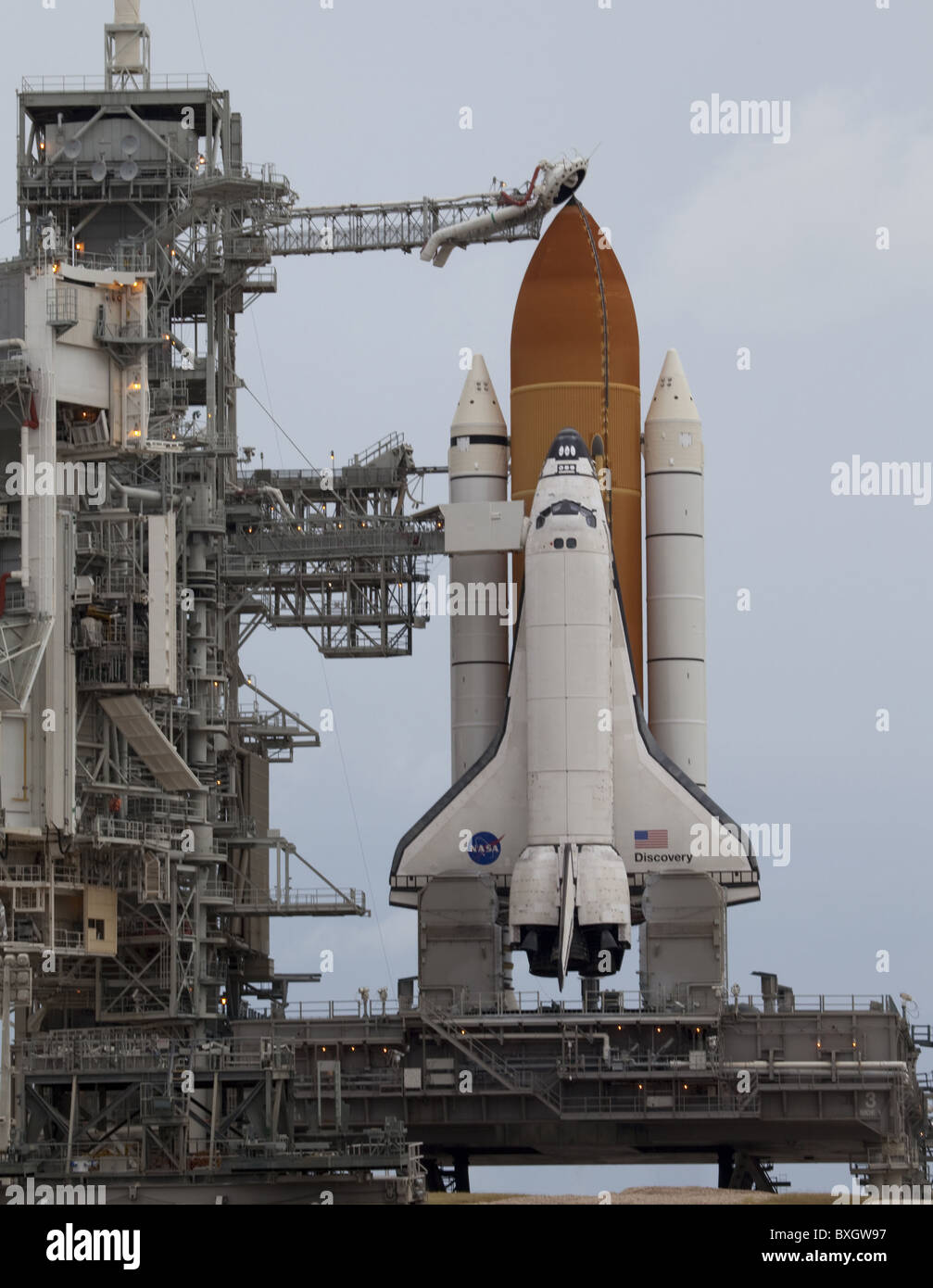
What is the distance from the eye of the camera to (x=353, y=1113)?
56.3 meters

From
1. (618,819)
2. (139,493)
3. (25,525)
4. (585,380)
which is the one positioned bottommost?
(618,819)

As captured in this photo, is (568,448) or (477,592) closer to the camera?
(568,448)

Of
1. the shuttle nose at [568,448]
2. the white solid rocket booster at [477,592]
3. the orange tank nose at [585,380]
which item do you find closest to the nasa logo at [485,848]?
the white solid rocket booster at [477,592]

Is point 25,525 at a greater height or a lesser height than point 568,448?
lesser

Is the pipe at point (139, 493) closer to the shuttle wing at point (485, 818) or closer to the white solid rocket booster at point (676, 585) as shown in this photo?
the shuttle wing at point (485, 818)

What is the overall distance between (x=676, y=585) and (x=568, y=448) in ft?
16.8

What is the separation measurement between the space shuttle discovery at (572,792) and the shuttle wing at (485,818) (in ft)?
0.09

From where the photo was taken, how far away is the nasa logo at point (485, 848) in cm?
6034

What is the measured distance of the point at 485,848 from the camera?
60.4 metres

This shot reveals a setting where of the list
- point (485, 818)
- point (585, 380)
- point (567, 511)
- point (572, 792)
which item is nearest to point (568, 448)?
point (567, 511)

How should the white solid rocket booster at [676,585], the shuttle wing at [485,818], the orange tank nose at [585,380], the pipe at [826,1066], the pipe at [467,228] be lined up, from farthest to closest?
1. the pipe at [467,228]
2. the orange tank nose at [585,380]
3. the white solid rocket booster at [676,585]
4. the shuttle wing at [485,818]
5. the pipe at [826,1066]

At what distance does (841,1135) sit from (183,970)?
52.3 ft

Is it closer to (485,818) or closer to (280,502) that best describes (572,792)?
(485,818)
